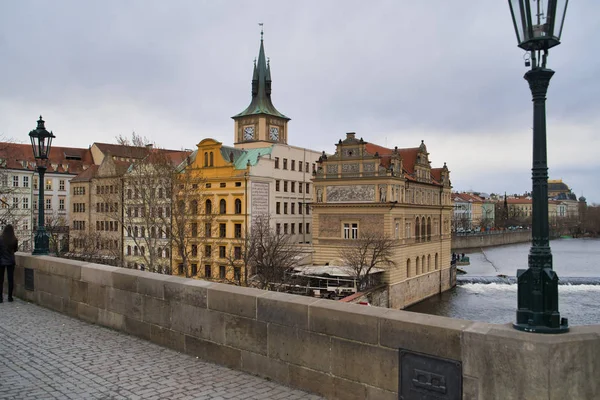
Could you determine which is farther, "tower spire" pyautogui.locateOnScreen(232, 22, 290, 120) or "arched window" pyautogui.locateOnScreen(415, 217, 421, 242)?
"tower spire" pyautogui.locateOnScreen(232, 22, 290, 120)

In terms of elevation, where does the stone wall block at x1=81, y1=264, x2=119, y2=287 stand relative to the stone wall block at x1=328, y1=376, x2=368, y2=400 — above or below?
above

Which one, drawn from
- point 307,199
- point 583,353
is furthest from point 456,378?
point 307,199

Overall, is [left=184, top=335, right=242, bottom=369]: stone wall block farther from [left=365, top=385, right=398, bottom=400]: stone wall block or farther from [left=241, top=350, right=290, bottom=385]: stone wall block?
[left=365, top=385, right=398, bottom=400]: stone wall block

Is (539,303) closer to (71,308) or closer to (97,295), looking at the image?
(97,295)

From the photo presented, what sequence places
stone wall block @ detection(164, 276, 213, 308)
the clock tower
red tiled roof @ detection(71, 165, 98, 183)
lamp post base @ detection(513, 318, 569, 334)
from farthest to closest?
red tiled roof @ detection(71, 165, 98, 183), the clock tower, stone wall block @ detection(164, 276, 213, 308), lamp post base @ detection(513, 318, 569, 334)

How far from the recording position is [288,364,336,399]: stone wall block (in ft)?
19.0

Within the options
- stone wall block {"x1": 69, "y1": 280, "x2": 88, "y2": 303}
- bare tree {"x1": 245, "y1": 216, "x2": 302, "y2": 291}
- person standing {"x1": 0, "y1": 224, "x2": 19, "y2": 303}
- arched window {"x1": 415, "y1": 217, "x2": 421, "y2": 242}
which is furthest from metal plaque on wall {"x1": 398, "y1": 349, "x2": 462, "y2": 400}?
arched window {"x1": 415, "y1": 217, "x2": 421, "y2": 242}

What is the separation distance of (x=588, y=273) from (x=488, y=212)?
129 metres

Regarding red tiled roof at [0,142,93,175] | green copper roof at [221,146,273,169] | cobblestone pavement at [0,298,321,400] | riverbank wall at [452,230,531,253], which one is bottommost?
riverbank wall at [452,230,531,253]

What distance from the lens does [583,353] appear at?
4258 mm

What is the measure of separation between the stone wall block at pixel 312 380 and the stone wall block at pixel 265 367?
0.10 metres

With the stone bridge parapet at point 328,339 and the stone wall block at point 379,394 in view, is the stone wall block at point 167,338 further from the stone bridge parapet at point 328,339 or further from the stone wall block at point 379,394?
the stone wall block at point 379,394

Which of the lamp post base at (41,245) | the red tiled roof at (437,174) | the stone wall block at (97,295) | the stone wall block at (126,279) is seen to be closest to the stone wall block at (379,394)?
the stone wall block at (126,279)

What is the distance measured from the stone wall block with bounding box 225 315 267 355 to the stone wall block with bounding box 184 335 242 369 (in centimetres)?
11
